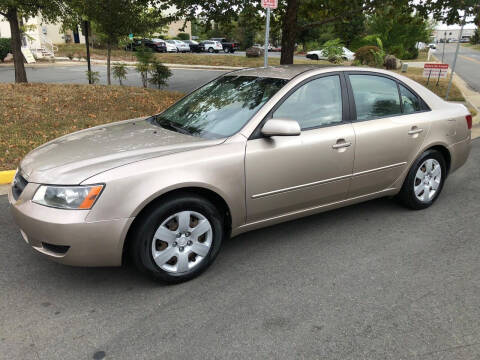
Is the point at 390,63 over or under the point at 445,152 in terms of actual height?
over

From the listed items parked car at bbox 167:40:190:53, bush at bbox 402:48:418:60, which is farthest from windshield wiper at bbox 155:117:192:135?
bush at bbox 402:48:418:60

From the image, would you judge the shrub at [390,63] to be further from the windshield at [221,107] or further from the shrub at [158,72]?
the windshield at [221,107]

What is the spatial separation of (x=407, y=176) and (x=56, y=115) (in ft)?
21.4

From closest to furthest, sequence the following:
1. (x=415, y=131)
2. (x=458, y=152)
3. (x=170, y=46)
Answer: (x=415, y=131)
(x=458, y=152)
(x=170, y=46)

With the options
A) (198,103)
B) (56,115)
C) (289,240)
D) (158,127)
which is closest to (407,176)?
(289,240)

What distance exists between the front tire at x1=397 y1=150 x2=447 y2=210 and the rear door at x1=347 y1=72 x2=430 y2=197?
200mm

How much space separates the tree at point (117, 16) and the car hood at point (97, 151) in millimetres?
7151

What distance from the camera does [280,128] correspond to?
129 inches

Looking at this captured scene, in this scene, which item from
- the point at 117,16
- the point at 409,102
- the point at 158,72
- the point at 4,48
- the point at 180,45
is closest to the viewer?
the point at 409,102

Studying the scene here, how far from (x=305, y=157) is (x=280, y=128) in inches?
17.8

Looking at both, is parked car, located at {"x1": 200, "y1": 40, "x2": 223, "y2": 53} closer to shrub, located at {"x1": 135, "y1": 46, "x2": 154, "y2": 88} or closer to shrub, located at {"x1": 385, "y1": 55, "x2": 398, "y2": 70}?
shrub, located at {"x1": 385, "y1": 55, "x2": 398, "y2": 70}

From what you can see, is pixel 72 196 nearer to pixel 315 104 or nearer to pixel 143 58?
pixel 315 104

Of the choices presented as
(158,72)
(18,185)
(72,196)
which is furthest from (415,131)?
(158,72)

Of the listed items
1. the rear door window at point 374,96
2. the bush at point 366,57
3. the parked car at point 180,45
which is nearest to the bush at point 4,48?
the parked car at point 180,45
